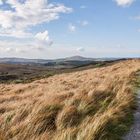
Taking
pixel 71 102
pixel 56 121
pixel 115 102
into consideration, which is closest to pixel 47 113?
pixel 56 121

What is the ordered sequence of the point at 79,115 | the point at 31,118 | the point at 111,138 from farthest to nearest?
the point at 79,115 < the point at 31,118 < the point at 111,138

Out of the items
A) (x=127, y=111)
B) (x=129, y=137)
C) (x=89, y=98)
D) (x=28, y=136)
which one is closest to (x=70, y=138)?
(x=28, y=136)

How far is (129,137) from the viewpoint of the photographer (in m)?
7.20

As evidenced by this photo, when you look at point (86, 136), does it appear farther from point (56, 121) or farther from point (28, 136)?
point (56, 121)

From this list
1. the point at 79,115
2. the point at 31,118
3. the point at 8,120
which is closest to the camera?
the point at 31,118

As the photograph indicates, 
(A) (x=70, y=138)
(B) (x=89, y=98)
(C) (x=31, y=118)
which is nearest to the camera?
(A) (x=70, y=138)

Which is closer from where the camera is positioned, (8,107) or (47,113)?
(47,113)

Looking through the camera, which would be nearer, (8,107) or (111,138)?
(111,138)

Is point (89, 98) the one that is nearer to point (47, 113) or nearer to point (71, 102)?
point (71, 102)

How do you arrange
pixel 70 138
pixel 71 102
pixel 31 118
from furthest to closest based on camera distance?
pixel 71 102 < pixel 31 118 < pixel 70 138

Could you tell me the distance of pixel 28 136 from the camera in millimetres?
6523

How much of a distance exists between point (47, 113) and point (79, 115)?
0.90 meters

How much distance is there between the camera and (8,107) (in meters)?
11.7

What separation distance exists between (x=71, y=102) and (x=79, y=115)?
1580mm
